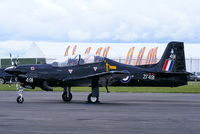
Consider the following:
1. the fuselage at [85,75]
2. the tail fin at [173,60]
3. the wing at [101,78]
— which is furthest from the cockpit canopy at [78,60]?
the tail fin at [173,60]

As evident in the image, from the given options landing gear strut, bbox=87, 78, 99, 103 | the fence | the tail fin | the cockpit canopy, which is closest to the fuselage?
the cockpit canopy

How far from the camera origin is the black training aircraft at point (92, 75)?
68.3 feet

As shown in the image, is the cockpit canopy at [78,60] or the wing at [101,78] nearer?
the wing at [101,78]

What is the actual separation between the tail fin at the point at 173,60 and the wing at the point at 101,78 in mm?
2738

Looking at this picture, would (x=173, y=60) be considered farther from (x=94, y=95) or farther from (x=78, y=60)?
(x=78, y=60)

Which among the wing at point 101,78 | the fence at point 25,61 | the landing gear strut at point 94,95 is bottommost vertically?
the landing gear strut at point 94,95

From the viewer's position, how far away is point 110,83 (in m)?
21.7

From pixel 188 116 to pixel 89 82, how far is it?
7531mm

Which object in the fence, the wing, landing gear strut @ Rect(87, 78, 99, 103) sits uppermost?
the fence

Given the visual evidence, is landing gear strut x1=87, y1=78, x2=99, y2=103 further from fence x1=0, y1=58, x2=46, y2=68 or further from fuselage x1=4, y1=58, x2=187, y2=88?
fence x1=0, y1=58, x2=46, y2=68

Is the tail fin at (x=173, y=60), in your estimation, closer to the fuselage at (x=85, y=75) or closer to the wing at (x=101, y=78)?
the fuselage at (x=85, y=75)

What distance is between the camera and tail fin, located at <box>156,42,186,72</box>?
2302 centimetres

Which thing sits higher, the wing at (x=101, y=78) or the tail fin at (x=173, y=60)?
the tail fin at (x=173, y=60)

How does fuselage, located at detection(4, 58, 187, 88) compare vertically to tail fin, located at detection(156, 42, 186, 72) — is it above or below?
below
